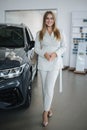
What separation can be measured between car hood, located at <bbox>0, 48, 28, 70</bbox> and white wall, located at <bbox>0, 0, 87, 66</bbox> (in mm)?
4387

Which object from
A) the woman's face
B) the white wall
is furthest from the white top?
the white wall

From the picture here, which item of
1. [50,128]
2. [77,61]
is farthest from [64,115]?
[77,61]

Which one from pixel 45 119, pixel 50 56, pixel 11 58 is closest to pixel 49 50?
pixel 50 56

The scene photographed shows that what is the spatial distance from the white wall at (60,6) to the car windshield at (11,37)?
143 inches

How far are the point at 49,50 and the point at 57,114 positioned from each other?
1111 millimetres

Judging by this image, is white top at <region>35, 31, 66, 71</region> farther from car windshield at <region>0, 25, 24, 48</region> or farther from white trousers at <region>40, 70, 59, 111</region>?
car windshield at <region>0, 25, 24, 48</region>

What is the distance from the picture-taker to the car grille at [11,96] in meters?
3.10

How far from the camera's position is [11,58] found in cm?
327

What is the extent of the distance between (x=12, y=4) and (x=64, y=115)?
225 inches

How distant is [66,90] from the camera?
5.03 m

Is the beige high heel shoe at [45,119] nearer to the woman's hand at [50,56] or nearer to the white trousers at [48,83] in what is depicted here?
the white trousers at [48,83]

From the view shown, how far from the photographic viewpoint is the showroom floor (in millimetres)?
3164

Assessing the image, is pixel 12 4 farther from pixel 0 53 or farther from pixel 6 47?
pixel 0 53

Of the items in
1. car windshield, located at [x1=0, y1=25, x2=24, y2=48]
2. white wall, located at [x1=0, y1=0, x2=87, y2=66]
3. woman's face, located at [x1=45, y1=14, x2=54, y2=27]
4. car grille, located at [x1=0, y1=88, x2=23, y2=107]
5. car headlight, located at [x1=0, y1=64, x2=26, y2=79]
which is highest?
white wall, located at [x1=0, y1=0, x2=87, y2=66]
